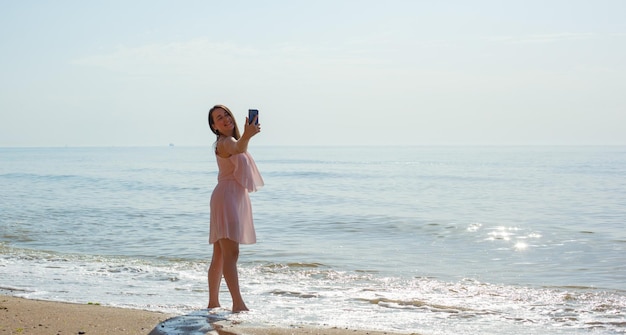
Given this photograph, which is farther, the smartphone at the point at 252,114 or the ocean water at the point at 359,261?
the ocean water at the point at 359,261

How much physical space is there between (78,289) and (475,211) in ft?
41.2

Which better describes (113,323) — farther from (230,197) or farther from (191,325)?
(230,197)

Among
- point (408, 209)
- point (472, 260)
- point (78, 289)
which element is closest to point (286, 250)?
point (472, 260)

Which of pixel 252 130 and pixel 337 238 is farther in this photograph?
pixel 337 238

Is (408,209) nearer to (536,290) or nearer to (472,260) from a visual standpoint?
(472,260)

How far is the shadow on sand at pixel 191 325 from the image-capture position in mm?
4964

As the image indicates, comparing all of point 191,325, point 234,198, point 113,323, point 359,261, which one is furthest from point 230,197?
point 359,261

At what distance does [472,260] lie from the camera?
10242 mm

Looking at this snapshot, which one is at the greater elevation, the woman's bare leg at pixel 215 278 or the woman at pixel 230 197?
the woman at pixel 230 197

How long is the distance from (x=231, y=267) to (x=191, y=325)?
2.99 ft

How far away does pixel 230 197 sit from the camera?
19.4 ft

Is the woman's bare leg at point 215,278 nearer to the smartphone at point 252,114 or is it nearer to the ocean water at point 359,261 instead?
the ocean water at point 359,261

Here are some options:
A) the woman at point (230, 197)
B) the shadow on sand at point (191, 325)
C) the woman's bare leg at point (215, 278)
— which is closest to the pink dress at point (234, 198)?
the woman at point (230, 197)

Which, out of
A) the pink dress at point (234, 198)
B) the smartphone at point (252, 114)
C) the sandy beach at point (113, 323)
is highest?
the smartphone at point (252, 114)
